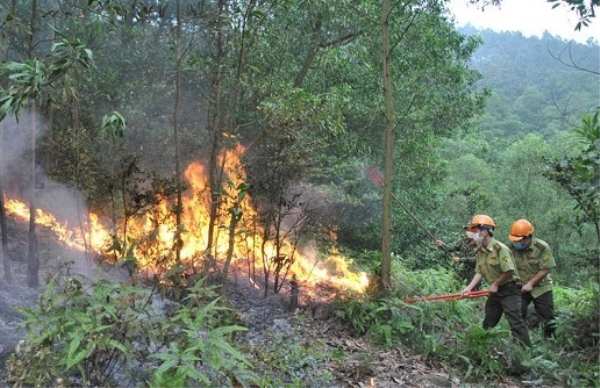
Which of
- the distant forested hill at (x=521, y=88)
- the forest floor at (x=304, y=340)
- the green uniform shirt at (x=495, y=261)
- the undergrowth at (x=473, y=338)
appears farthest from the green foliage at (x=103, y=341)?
the distant forested hill at (x=521, y=88)

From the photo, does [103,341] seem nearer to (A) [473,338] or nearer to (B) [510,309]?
(A) [473,338]

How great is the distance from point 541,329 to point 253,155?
15.4 ft

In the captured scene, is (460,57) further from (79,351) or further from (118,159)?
(79,351)

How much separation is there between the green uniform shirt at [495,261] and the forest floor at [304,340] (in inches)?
51.7

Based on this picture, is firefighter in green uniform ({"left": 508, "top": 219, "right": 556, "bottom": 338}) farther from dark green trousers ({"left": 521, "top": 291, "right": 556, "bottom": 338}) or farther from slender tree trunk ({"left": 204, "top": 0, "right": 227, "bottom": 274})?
slender tree trunk ({"left": 204, "top": 0, "right": 227, "bottom": 274})

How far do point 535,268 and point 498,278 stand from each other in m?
1.41

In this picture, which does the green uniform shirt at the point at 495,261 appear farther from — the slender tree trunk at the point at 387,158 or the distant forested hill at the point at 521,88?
the distant forested hill at the point at 521,88

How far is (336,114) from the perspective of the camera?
23.2 ft

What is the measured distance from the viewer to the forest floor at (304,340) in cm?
476

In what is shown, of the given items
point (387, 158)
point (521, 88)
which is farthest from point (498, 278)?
point (521, 88)

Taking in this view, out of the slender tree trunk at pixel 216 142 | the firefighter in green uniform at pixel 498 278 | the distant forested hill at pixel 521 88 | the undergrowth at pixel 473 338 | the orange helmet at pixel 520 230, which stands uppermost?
the distant forested hill at pixel 521 88

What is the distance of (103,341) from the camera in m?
3.15

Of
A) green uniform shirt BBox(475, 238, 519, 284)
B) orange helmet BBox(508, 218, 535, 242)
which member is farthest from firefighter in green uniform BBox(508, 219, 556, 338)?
green uniform shirt BBox(475, 238, 519, 284)

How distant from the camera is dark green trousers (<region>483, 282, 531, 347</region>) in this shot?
241 inches
